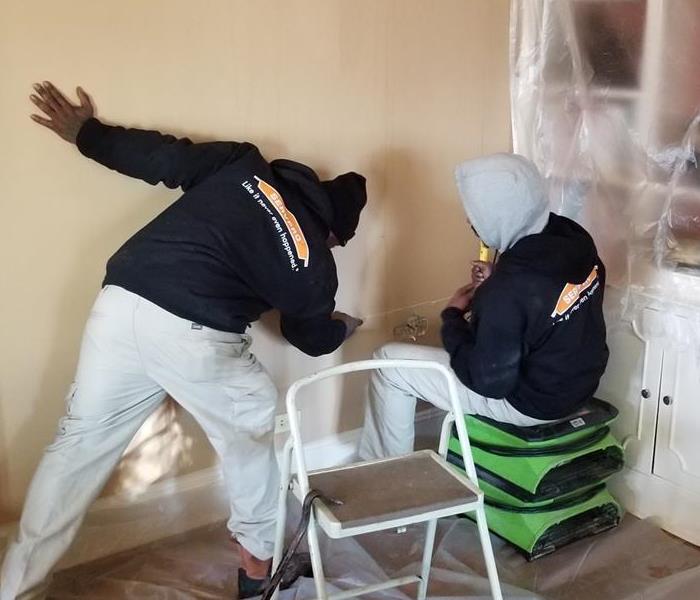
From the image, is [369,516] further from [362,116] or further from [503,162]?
[362,116]

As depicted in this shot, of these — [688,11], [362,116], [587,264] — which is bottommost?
[587,264]

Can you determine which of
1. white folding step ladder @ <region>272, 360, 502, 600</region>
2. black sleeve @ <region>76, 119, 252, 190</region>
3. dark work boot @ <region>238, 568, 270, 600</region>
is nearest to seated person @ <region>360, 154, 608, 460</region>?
white folding step ladder @ <region>272, 360, 502, 600</region>

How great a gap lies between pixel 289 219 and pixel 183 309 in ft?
0.99

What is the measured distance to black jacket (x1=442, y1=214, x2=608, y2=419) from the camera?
183 centimetres

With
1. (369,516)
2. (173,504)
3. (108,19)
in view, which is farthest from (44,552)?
(108,19)

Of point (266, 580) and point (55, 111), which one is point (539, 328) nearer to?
point (266, 580)

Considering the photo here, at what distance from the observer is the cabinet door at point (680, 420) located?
2100mm

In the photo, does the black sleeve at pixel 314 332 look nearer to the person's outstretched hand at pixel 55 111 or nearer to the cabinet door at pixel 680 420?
the person's outstretched hand at pixel 55 111

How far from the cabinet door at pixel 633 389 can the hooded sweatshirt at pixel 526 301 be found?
293 mm

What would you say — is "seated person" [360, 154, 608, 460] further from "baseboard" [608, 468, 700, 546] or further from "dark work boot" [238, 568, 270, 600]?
"dark work boot" [238, 568, 270, 600]

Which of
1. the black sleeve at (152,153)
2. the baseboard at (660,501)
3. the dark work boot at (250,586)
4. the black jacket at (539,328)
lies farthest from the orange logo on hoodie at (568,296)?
the dark work boot at (250,586)

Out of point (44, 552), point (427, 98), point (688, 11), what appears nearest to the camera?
point (44, 552)

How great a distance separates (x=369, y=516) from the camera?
59.0 inches

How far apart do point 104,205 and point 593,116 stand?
1367 mm
